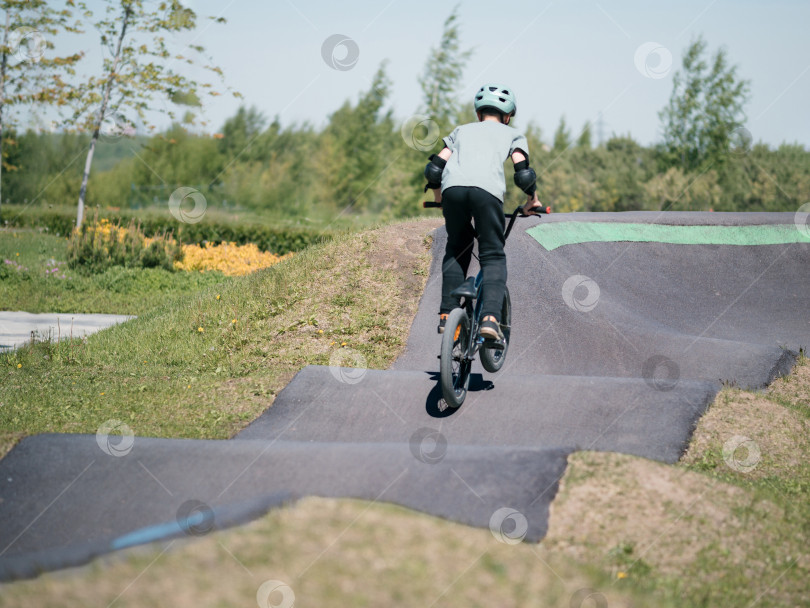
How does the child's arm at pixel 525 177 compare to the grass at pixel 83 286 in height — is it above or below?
above

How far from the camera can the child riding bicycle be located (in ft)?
20.0

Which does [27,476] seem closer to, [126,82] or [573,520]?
[573,520]

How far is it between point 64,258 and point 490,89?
47.3ft

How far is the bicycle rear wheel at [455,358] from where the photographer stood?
575cm

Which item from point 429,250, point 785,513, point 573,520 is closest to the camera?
point 573,520

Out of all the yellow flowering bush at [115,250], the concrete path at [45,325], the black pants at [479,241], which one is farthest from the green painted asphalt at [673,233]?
the yellow flowering bush at [115,250]

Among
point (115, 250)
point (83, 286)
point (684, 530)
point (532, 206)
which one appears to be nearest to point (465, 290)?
point (532, 206)

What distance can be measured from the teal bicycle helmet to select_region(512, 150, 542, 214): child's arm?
18.3 inches

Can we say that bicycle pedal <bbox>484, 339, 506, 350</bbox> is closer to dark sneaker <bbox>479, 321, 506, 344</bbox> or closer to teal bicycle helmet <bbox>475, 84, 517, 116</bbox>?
dark sneaker <bbox>479, 321, 506, 344</bbox>

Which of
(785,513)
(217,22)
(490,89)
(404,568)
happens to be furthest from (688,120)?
(404,568)

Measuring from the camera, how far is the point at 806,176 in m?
27.4

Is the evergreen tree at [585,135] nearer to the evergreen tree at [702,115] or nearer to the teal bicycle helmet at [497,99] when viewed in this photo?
the evergreen tree at [702,115]

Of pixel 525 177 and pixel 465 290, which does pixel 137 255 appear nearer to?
pixel 465 290

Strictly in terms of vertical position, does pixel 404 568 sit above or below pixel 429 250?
above
